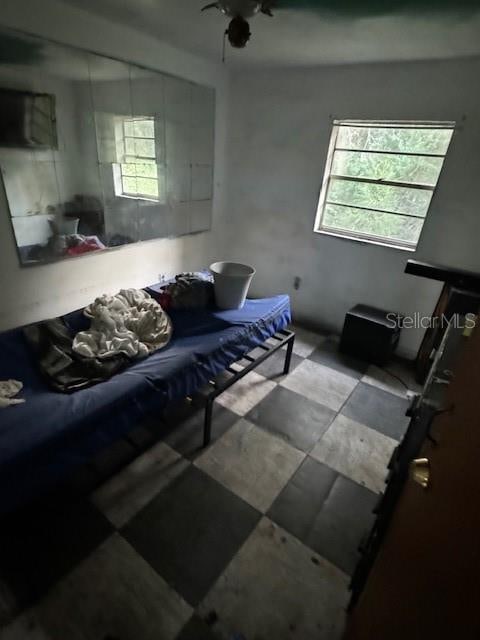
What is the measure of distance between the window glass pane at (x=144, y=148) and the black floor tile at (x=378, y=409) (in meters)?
2.51

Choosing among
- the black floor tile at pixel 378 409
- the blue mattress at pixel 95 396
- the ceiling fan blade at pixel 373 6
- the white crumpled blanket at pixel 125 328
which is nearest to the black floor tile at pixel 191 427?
the blue mattress at pixel 95 396

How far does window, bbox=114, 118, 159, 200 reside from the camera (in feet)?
8.14

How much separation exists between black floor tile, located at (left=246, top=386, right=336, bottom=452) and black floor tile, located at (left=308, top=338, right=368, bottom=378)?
1.87ft

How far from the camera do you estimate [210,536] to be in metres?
1.46

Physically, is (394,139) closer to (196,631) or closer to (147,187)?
(147,187)

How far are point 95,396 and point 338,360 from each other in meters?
2.11

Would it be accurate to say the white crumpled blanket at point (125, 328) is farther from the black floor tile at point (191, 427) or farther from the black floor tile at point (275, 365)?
the black floor tile at point (275, 365)

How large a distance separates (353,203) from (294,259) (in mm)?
773

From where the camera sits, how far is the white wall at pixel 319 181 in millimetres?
2379

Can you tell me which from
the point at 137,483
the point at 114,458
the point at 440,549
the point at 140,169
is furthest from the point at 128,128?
the point at 440,549

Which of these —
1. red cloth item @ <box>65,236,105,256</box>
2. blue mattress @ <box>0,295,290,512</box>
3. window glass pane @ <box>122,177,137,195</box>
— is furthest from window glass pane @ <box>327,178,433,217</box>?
red cloth item @ <box>65,236,105,256</box>

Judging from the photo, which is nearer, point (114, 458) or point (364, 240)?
point (114, 458)

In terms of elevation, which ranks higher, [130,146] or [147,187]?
[130,146]

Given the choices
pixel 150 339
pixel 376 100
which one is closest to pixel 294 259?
pixel 376 100
